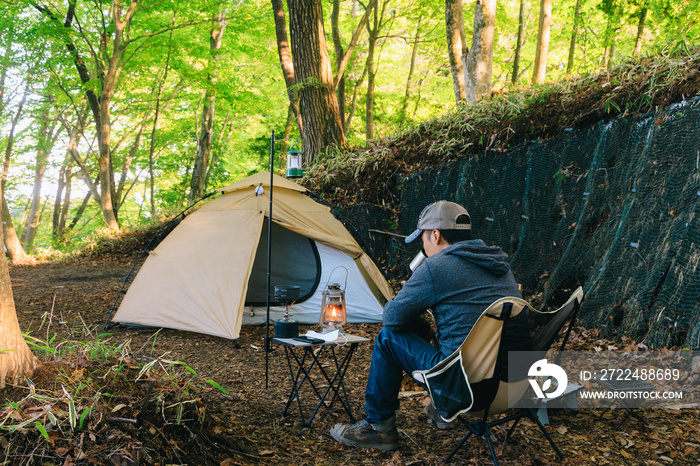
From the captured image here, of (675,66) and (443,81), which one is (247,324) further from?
(443,81)

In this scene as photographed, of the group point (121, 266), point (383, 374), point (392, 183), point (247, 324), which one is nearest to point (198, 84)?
point (121, 266)

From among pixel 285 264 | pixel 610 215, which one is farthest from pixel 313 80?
pixel 610 215

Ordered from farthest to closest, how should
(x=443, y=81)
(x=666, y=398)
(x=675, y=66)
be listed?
1. (x=443, y=81)
2. (x=675, y=66)
3. (x=666, y=398)

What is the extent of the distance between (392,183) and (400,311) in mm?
4756

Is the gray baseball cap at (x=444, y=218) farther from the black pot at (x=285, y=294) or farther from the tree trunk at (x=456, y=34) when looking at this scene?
the tree trunk at (x=456, y=34)

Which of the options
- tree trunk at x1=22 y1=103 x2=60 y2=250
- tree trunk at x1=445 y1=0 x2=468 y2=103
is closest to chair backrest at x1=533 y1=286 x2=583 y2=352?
tree trunk at x1=445 y1=0 x2=468 y2=103

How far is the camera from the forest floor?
6.37 feet

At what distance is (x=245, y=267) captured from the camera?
194 inches

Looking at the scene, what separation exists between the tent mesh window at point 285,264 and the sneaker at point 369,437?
318 centimetres

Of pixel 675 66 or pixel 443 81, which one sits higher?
pixel 443 81

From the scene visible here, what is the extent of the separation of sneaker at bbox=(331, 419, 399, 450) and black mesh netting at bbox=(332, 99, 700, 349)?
2272 millimetres

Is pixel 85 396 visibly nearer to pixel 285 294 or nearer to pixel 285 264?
pixel 285 294

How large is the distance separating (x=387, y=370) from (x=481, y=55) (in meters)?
5.61

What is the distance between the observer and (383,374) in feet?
8.37
